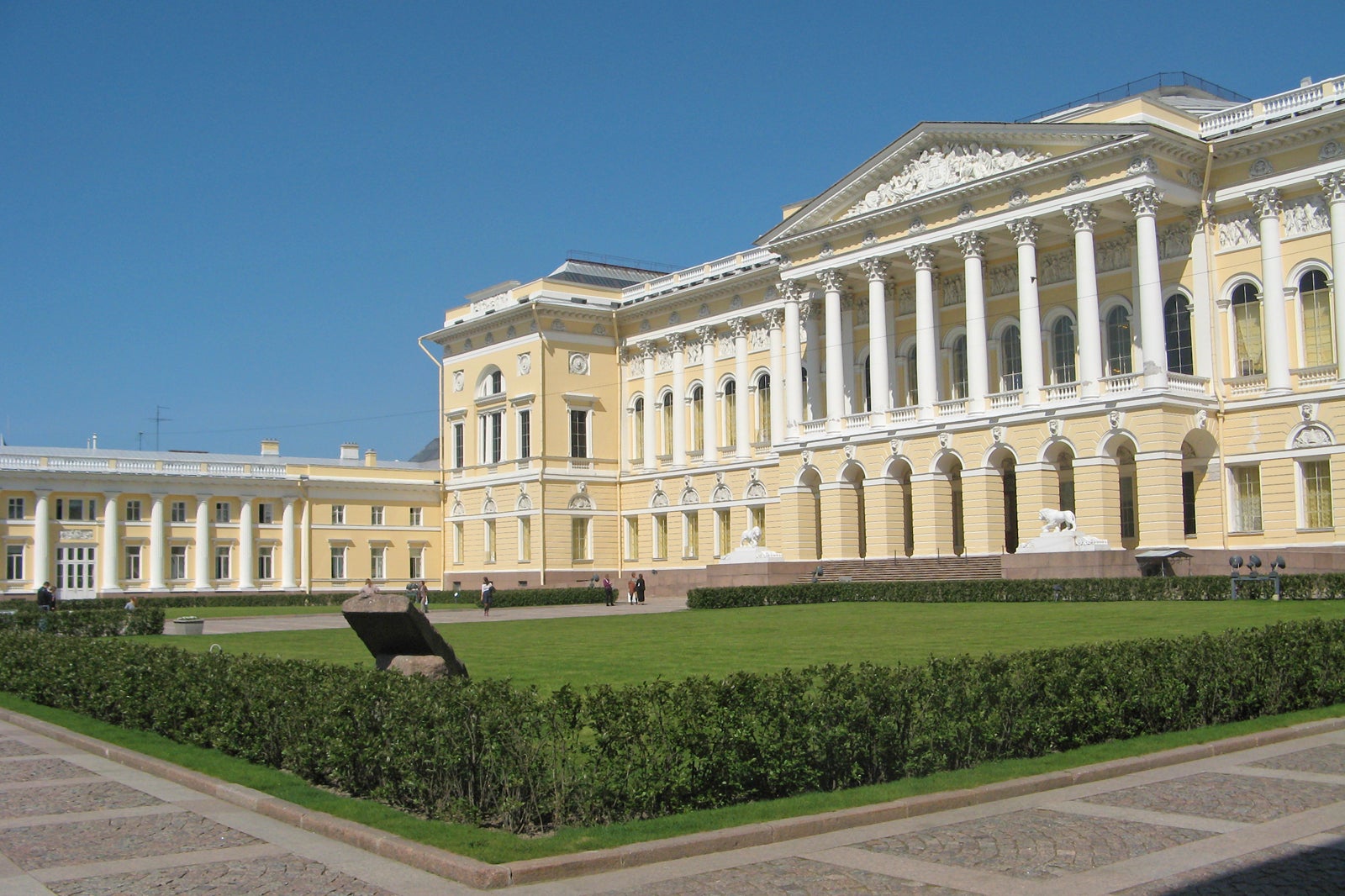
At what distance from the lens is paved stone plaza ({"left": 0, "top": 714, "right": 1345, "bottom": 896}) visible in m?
8.41

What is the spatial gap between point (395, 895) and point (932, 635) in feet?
61.1

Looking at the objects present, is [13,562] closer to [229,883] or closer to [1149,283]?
[1149,283]

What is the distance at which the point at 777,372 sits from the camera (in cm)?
6194

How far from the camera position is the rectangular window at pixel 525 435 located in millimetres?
69562

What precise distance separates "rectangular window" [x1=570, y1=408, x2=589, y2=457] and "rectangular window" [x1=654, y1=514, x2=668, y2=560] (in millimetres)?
5487

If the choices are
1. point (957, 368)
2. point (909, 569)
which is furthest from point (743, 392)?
point (909, 569)

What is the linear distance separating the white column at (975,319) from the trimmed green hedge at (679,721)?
33217 millimetres

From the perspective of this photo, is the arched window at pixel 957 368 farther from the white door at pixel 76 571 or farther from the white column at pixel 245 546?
the white door at pixel 76 571

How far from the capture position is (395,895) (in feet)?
27.4

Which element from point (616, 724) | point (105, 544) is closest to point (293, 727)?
point (616, 724)

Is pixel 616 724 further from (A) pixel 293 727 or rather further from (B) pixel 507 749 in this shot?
(A) pixel 293 727

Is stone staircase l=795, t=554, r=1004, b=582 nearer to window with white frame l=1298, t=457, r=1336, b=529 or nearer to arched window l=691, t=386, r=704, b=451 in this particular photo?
window with white frame l=1298, t=457, r=1336, b=529

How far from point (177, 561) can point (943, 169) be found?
49.2 metres

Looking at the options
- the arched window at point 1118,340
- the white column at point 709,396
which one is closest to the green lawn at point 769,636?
the arched window at point 1118,340
